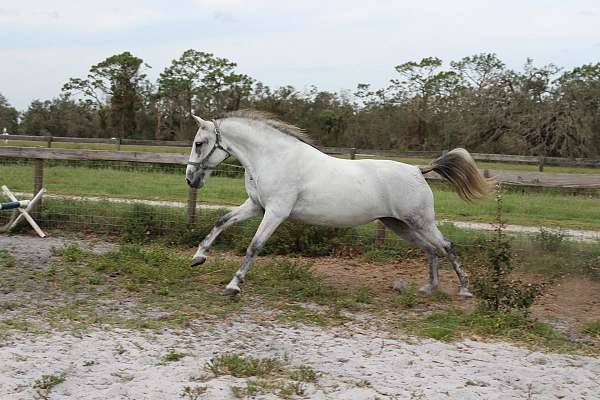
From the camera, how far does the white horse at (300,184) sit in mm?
6555

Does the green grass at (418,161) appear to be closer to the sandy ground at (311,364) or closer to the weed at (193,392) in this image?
the sandy ground at (311,364)

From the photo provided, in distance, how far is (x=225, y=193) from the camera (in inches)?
555

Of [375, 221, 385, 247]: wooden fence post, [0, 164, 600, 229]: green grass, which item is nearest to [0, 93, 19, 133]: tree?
[0, 164, 600, 229]: green grass

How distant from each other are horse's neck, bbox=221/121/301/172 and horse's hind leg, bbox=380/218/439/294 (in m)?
Result: 1.54

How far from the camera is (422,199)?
6.82m

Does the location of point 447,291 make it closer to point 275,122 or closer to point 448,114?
point 275,122

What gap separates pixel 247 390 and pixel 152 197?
9649mm

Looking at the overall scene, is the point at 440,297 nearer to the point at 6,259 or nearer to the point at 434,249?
the point at 434,249

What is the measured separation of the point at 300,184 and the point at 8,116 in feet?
187

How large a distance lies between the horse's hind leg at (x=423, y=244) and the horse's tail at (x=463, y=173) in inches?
27.5

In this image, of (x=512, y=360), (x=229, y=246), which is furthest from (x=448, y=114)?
(x=512, y=360)

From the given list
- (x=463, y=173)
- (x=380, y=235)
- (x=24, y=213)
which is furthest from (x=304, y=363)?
(x=24, y=213)

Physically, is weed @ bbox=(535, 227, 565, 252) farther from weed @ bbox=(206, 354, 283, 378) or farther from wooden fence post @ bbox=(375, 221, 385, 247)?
weed @ bbox=(206, 354, 283, 378)

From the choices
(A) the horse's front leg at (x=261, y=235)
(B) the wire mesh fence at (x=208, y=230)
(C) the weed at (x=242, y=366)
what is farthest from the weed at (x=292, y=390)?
(B) the wire mesh fence at (x=208, y=230)
